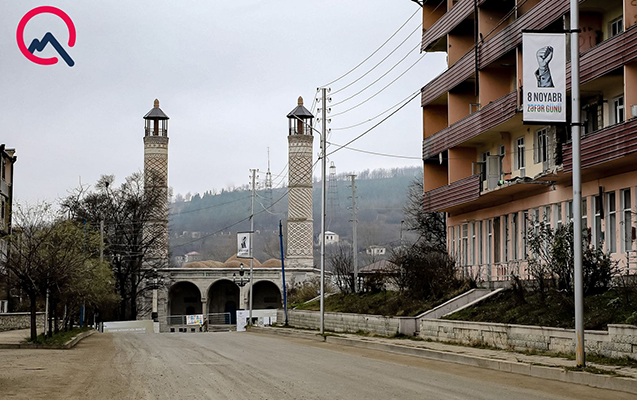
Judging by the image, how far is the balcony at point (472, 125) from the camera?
3295cm

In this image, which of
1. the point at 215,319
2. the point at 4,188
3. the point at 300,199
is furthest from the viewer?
the point at 215,319

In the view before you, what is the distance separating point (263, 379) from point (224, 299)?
7897 centimetres

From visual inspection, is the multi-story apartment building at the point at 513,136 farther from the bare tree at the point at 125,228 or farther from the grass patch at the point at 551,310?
the bare tree at the point at 125,228

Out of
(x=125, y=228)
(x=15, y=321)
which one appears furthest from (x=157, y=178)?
(x=15, y=321)

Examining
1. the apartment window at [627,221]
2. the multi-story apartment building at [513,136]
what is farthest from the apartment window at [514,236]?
the apartment window at [627,221]

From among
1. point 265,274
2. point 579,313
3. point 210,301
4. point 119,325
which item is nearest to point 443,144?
point 579,313

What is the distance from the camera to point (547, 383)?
50.3 ft

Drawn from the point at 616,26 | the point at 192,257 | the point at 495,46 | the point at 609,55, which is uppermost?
the point at 495,46

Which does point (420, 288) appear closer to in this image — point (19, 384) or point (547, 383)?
point (547, 383)

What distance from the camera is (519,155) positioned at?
117 feet

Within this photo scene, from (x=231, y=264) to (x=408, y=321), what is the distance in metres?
68.0

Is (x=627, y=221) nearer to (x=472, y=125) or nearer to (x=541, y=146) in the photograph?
(x=541, y=146)

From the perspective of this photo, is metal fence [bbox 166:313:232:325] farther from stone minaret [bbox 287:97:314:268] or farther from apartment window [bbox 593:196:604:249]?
apartment window [bbox 593:196:604:249]

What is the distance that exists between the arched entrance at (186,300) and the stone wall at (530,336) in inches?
2620
